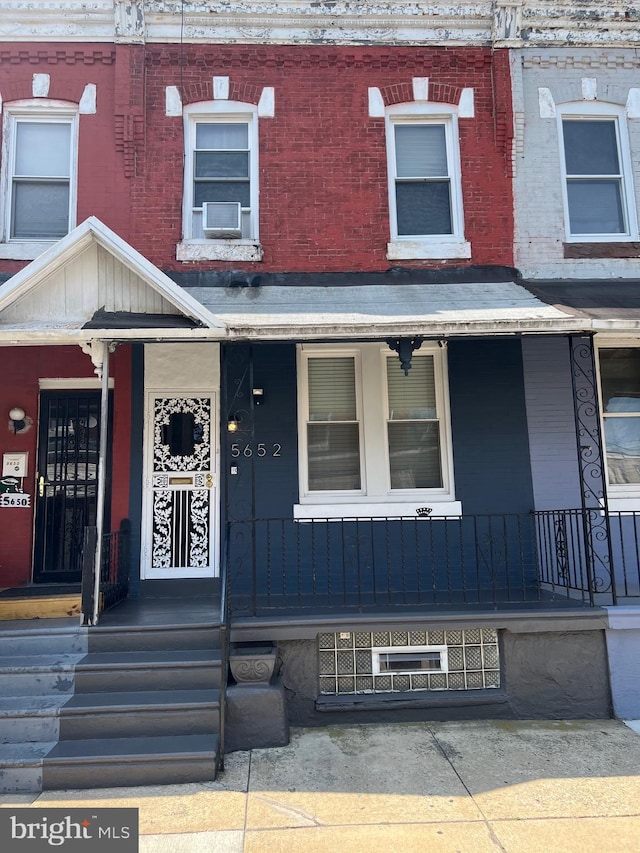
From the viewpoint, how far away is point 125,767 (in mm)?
4418

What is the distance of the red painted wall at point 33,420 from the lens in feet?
23.4

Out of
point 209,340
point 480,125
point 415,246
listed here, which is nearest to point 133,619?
point 209,340

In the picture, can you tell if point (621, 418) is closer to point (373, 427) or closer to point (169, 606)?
point (373, 427)

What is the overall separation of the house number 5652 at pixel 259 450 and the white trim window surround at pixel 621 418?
12.7ft

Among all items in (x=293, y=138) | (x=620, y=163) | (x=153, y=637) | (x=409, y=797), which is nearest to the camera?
(x=409, y=797)

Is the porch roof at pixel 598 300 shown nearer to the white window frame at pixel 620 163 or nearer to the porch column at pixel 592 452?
the porch column at pixel 592 452

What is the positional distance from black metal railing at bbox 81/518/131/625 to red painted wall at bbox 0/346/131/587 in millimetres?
312

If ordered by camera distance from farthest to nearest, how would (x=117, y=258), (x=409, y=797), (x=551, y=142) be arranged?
(x=551, y=142)
(x=117, y=258)
(x=409, y=797)

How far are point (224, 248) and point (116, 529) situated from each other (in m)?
3.49

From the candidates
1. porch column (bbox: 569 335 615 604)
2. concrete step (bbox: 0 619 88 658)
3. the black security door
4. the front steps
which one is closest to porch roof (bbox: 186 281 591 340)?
porch column (bbox: 569 335 615 604)

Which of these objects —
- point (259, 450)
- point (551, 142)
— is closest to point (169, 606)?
point (259, 450)

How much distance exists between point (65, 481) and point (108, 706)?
132 inches

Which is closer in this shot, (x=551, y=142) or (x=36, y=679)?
(x=36, y=679)

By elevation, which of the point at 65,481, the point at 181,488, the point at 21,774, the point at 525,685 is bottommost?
the point at 21,774
